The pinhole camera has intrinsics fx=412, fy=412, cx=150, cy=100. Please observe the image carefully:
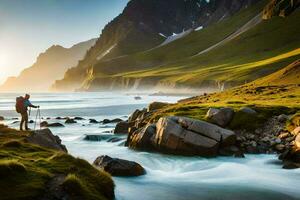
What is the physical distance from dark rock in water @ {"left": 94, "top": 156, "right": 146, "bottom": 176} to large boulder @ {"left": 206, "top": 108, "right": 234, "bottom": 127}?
15.7 meters

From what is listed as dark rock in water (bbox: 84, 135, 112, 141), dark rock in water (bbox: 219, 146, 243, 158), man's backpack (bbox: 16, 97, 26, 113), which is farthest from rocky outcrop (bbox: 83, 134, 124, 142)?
dark rock in water (bbox: 219, 146, 243, 158)

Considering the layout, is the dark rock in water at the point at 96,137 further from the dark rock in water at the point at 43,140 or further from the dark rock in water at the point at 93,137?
the dark rock in water at the point at 43,140

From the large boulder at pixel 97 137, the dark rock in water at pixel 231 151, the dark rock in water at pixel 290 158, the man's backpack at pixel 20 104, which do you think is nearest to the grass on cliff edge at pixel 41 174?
the man's backpack at pixel 20 104

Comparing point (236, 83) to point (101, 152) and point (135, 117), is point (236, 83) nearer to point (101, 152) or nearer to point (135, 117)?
point (135, 117)

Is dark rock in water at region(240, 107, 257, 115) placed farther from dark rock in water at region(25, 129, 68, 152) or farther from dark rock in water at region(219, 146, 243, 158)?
dark rock in water at region(25, 129, 68, 152)

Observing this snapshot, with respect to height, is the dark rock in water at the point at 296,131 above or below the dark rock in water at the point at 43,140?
above

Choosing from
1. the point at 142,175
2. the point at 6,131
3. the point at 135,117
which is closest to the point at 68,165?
the point at 142,175

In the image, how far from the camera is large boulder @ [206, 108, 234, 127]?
40500 mm

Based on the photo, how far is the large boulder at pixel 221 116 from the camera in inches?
1594

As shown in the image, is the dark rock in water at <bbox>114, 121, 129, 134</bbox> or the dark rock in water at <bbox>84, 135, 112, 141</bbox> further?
the dark rock in water at <bbox>114, 121, 129, 134</bbox>

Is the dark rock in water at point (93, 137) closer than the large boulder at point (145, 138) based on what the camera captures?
No

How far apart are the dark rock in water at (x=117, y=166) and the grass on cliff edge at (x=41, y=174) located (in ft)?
14.0

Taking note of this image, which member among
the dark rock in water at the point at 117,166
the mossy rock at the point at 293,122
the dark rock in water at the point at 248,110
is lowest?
the dark rock in water at the point at 117,166

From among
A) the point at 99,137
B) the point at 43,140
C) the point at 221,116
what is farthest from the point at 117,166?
the point at 99,137
